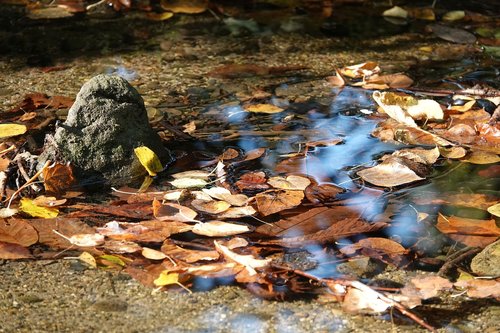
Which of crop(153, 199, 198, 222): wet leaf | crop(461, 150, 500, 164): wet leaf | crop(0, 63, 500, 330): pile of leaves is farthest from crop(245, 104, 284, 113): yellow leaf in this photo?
crop(153, 199, 198, 222): wet leaf

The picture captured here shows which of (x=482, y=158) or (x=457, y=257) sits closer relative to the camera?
(x=457, y=257)

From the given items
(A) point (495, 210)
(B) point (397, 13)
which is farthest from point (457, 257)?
(B) point (397, 13)

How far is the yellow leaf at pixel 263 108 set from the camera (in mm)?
2945

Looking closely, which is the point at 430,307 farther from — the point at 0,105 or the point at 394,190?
the point at 0,105

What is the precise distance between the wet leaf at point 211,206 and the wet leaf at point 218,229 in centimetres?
8

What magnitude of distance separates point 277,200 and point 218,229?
249 mm

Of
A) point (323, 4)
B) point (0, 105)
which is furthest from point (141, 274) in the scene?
point (323, 4)

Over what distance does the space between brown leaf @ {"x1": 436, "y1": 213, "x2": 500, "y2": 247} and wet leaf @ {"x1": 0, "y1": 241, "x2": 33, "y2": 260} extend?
110cm

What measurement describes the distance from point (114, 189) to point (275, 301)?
73cm

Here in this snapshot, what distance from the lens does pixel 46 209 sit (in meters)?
2.18

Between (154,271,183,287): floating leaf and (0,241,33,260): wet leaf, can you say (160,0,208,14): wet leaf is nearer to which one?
(0,241,33,260): wet leaf

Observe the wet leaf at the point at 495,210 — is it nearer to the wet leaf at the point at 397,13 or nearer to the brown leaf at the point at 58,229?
the brown leaf at the point at 58,229

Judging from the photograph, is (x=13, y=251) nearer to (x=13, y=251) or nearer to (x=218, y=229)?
(x=13, y=251)

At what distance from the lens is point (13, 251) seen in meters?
1.99
